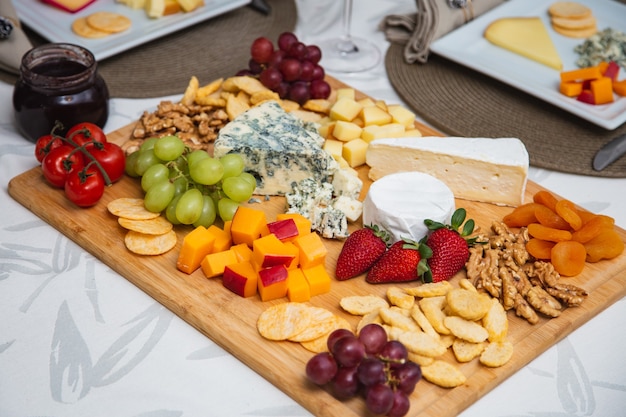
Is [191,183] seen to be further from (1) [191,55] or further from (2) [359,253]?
(1) [191,55]

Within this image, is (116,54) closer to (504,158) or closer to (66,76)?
(66,76)

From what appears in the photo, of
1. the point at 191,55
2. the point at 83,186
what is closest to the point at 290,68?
the point at 191,55

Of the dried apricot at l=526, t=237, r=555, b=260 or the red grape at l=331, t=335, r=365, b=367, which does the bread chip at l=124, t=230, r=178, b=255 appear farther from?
the dried apricot at l=526, t=237, r=555, b=260

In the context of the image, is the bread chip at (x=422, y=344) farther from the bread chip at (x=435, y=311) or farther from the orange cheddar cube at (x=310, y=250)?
the orange cheddar cube at (x=310, y=250)

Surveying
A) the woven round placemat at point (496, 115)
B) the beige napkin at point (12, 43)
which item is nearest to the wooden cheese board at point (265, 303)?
the woven round placemat at point (496, 115)

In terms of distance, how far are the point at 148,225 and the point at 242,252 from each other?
258 mm

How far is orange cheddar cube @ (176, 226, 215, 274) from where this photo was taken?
5.94 feet

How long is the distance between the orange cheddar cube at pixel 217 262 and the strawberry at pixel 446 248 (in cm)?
44

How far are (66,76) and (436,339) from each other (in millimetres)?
1233

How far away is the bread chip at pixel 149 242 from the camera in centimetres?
188

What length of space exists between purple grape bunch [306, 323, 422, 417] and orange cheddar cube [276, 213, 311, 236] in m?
0.37

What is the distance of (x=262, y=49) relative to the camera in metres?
2.40

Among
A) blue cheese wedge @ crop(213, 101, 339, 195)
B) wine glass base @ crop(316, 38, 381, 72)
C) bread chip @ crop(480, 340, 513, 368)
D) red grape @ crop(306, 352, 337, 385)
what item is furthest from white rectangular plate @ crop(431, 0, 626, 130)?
red grape @ crop(306, 352, 337, 385)

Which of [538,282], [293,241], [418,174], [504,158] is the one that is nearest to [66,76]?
[293,241]
